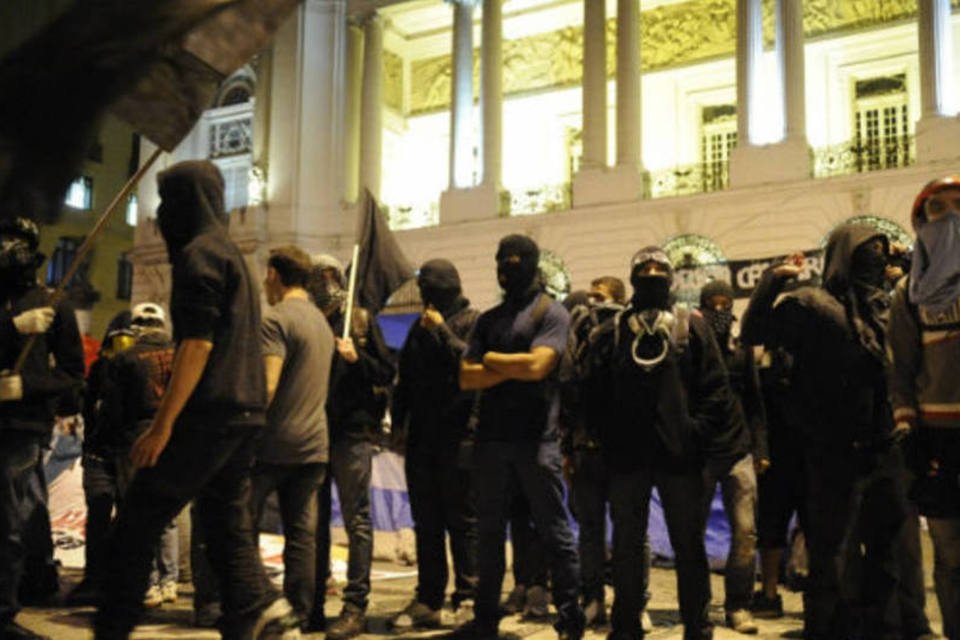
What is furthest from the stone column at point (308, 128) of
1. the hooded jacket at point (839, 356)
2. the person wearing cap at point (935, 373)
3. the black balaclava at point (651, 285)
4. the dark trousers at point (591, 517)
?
the person wearing cap at point (935, 373)

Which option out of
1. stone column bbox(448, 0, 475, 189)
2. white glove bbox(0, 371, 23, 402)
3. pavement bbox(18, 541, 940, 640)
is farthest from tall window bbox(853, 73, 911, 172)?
white glove bbox(0, 371, 23, 402)

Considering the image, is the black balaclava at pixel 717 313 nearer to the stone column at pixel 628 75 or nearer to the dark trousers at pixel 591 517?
the dark trousers at pixel 591 517

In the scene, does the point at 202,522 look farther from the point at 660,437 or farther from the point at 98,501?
the point at 98,501

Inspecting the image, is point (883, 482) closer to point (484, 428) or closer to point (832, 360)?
point (832, 360)

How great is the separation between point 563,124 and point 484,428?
914 inches

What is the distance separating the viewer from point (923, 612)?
442cm

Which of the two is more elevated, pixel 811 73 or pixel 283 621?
pixel 811 73

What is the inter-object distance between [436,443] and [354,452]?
0.50 meters

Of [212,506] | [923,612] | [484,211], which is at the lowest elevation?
[923,612]

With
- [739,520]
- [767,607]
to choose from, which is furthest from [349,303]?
[767,607]

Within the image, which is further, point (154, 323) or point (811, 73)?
point (811, 73)

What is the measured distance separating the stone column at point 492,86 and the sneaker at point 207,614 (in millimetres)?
19358

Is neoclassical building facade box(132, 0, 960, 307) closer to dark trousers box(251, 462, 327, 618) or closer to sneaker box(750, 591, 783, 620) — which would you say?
sneaker box(750, 591, 783, 620)

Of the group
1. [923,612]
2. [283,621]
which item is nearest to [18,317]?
[283,621]
